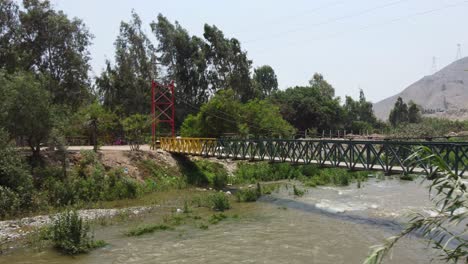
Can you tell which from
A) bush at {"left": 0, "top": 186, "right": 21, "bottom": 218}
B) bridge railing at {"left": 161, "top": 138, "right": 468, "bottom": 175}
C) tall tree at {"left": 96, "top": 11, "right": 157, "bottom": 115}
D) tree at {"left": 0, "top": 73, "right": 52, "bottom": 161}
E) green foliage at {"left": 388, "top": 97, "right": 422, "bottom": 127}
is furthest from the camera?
green foliage at {"left": 388, "top": 97, "right": 422, "bottom": 127}

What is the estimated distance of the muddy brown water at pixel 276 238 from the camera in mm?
14734

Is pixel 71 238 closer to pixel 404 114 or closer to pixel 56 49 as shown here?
pixel 56 49

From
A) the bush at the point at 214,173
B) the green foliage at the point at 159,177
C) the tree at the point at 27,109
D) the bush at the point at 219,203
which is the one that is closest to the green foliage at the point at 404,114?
the bush at the point at 214,173

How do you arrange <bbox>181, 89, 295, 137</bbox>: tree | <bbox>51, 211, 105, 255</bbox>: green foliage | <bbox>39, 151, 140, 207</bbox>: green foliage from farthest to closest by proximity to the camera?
<bbox>181, 89, 295, 137</bbox>: tree
<bbox>39, 151, 140, 207</bbox>: green foliage
<bbox>51, 211, 105, 255</bbox>: green foliage

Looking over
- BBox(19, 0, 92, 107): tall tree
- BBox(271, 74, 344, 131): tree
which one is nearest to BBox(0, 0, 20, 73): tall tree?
BBox(19, 0, 92, 107): tall tree

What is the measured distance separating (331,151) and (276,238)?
25.6 feet

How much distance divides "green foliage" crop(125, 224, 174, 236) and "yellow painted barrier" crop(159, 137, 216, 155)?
1522 centimetres

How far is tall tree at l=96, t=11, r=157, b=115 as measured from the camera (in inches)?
2333

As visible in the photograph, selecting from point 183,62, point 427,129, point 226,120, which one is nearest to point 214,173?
point 226,120

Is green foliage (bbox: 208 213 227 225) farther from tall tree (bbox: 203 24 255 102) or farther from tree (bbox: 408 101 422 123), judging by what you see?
tree (bbox: 408 101 422 123)

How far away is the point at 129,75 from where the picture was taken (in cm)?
5925

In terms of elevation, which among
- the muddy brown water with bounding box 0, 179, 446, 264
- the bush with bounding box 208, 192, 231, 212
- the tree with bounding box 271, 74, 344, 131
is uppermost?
the tree with bounding box 271, 74, 344, 131

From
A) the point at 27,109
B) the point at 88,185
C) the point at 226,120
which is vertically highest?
the point at 226,120

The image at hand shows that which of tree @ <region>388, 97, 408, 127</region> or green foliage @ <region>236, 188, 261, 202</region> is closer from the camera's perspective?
green foliage @ <region>236, 188, 261, 202</region>
